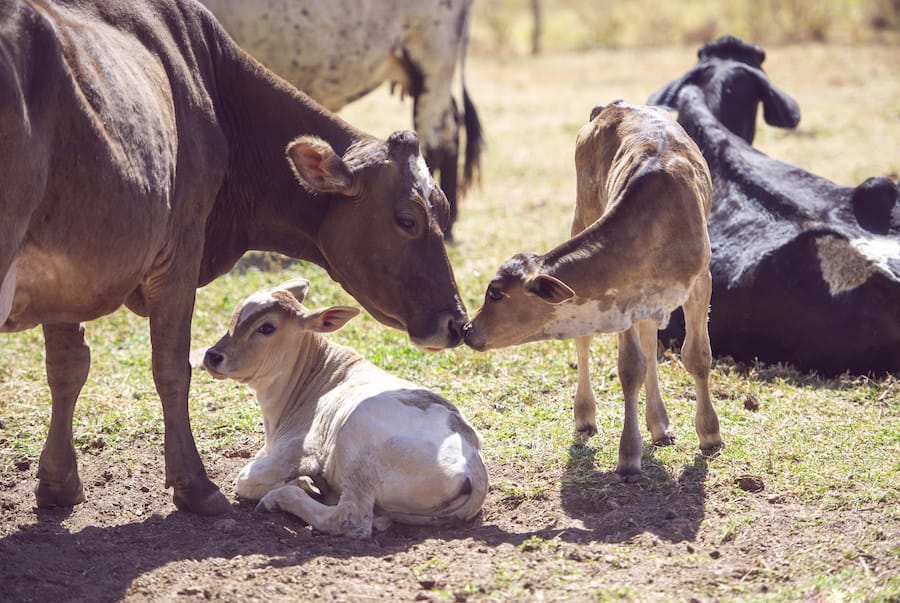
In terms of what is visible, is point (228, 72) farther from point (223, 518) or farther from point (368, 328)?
point (368, 328)

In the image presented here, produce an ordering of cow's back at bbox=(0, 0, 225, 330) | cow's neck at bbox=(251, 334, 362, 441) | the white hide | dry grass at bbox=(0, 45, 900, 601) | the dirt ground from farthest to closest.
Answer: the white hide, cow's neck at bbox=(251, 334, 362, 441), dry grass at bbox=(0, 45, 900, 601), the dirt ground, cow's back at bbox=(0, 0, 225, 330)

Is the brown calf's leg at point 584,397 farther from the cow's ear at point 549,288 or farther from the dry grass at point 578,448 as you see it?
the cow's ear at point 549,288

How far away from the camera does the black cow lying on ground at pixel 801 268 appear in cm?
684

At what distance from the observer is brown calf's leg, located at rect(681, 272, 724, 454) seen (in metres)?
5.77

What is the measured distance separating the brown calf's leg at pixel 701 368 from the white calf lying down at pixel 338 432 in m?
1.30

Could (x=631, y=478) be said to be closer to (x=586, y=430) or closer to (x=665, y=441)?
(x=665, y=441)

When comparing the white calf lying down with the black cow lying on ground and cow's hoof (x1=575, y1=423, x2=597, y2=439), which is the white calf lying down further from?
the black cow lying on ground

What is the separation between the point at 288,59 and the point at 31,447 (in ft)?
16.4

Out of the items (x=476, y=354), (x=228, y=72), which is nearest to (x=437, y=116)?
(x=476, y=354)

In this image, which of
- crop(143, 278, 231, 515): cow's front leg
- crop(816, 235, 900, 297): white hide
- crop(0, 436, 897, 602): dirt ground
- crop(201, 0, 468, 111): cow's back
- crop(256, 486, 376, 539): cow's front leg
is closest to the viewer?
crop(0, 436, 897, 602): dirt ground

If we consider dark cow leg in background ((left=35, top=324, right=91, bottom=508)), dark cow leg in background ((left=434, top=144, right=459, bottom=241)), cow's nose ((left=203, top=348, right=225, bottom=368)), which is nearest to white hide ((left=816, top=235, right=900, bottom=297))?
cow's nose ((left=203, top=348, right=225, bottom=368))

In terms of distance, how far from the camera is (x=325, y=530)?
4883 millimetres

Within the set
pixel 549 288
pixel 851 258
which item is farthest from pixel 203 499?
pixel 851 258

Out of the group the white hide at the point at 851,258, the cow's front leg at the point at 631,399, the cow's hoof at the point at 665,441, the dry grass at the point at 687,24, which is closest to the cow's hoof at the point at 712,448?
the cow's hoof at the point at 665,441
